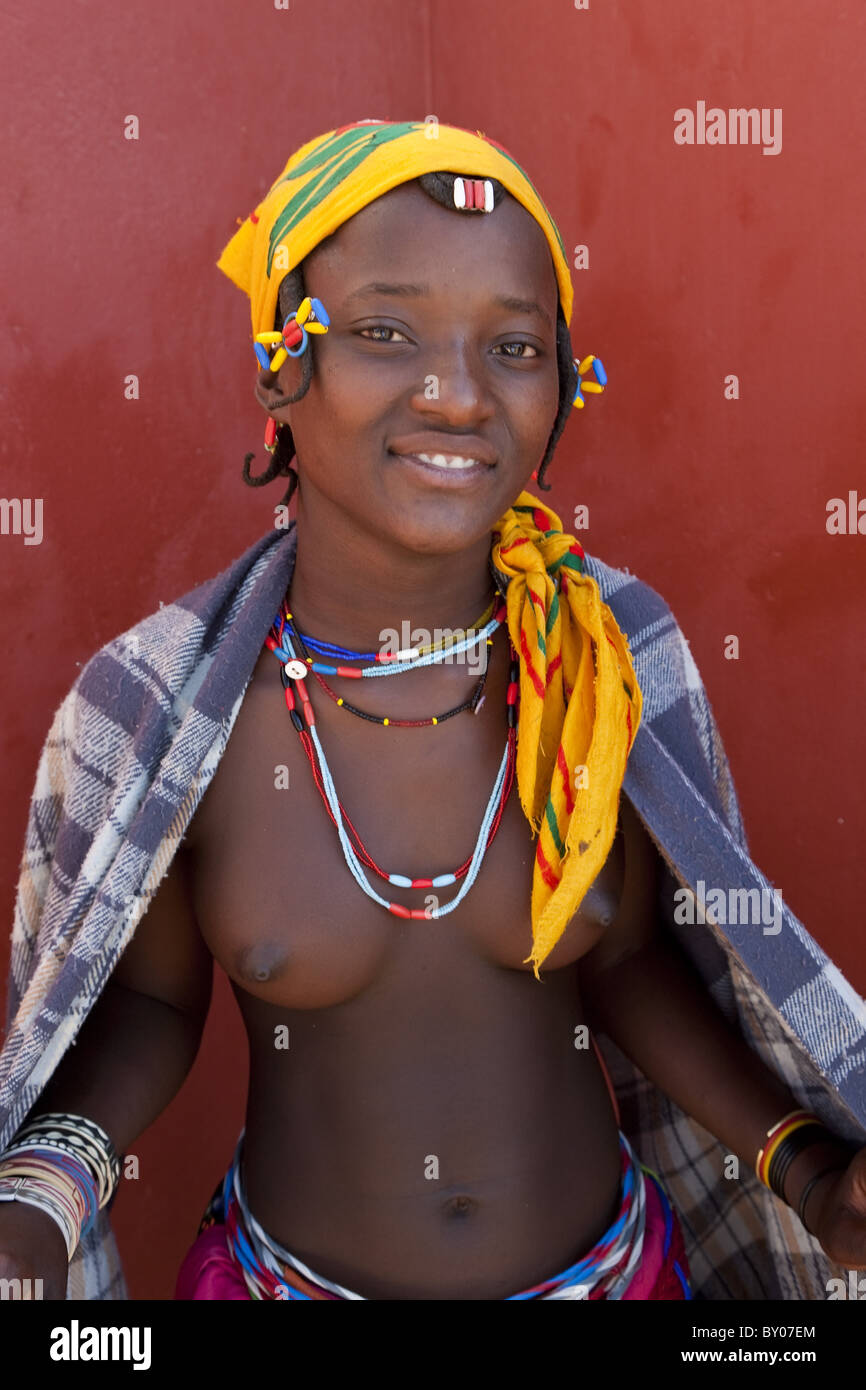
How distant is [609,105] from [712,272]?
1.15 feet

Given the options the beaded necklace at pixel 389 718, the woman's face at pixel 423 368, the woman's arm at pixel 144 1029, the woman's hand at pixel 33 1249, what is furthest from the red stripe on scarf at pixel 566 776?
the woman's hand at pixel 33 1249

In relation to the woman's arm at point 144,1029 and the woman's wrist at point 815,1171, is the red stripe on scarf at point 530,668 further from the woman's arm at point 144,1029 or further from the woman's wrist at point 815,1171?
the woman's wrist at point 815,1171

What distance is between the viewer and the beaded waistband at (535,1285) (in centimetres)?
177

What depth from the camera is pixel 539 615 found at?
5.77ft

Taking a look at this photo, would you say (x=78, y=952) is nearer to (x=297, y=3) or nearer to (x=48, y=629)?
(x=48, y=629)

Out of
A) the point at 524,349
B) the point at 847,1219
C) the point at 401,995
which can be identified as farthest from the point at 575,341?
the point at 847,1219

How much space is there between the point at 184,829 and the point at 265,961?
0.19m

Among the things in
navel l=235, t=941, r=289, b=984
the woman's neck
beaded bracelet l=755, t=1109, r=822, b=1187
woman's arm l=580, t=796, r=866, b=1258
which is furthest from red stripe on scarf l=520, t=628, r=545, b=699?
beaded bracelet l=755, t=1109, r=822, b=1187

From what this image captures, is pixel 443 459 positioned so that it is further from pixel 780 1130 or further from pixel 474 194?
pixel 780 1130

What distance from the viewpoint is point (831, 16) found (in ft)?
6.65

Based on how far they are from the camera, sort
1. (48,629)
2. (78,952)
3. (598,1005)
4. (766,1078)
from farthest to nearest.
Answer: (48,629), (598,1005), (766,1078), (78,952)

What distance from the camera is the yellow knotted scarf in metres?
1.68

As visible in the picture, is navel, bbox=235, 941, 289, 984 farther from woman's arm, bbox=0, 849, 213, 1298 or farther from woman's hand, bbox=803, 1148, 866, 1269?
woman's hand, bbox=803, 1148, 866, 1269
